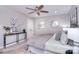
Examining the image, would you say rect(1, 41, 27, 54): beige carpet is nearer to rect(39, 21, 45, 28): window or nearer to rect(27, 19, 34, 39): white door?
rect(27, 19, 34, 39): white door

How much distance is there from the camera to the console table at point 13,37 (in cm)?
131

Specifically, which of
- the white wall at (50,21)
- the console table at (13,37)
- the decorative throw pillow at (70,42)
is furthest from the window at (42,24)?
the decorative throw pillow at (70,42)

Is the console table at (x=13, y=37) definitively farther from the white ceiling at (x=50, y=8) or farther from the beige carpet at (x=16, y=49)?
the white ceiling at (x=50, y=8)

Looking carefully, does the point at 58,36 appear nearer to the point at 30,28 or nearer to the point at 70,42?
the point at 70,42

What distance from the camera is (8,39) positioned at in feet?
4.34

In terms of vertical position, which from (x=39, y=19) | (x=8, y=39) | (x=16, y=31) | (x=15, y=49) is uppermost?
(x=39, y=19)

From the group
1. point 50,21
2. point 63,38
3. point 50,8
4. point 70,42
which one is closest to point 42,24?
point 50,21

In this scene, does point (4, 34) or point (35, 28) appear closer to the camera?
point (4, 34)

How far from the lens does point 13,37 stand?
1.36m

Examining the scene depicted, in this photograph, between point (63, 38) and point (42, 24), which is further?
point (42, 24)

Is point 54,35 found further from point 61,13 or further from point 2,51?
point 2,51
